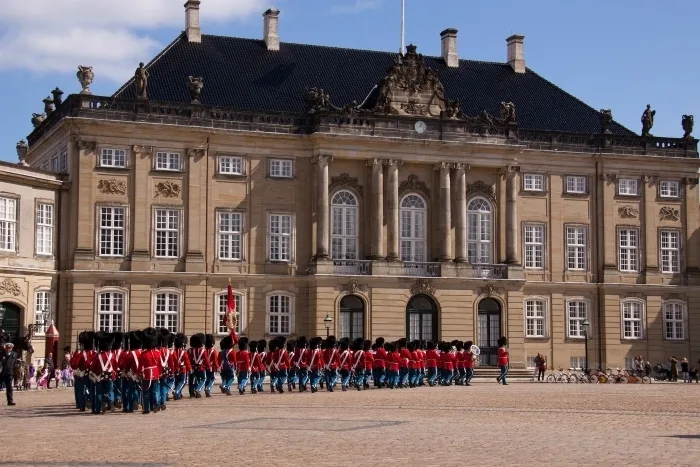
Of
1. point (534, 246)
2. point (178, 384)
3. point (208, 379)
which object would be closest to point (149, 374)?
point (178, 384)

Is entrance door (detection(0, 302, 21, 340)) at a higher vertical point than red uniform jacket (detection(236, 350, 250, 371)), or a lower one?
higher

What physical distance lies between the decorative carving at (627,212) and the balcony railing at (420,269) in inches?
385

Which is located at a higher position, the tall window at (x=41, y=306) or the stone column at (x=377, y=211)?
the stone column at (x=377, y=211)

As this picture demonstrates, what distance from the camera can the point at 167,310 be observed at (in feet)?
166

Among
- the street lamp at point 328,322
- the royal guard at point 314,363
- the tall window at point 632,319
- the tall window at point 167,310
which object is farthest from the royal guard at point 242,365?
the tall window at point 632,319

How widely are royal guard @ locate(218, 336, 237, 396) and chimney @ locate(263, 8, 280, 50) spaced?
25044 mm

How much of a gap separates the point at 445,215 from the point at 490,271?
336 cm

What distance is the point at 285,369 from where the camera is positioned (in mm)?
36844

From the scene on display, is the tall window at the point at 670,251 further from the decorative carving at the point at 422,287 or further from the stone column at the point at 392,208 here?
the stone column at the point at 392,208

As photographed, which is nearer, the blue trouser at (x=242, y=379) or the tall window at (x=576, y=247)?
the blue trouser at (x=242, y=379)

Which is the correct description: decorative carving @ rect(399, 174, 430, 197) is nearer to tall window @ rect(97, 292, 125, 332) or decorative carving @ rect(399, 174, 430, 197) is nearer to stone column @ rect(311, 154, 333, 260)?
stone column @ rect(311, 154, 333, 260)

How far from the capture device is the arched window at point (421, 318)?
53.7 meters

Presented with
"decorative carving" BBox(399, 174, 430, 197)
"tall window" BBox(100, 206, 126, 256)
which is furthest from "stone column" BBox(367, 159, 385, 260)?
"tall window" BBox(100, 206, 126, 256)

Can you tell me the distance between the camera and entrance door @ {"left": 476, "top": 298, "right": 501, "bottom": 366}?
179ft
